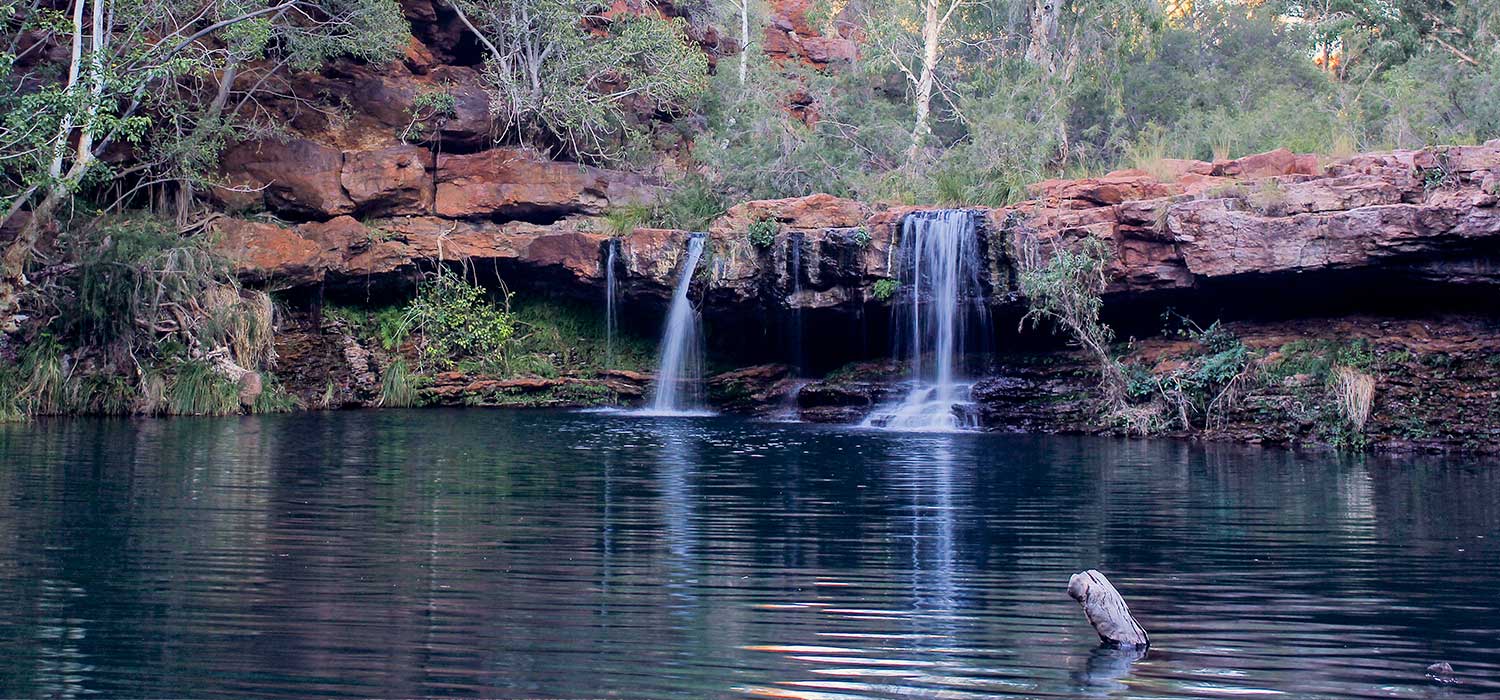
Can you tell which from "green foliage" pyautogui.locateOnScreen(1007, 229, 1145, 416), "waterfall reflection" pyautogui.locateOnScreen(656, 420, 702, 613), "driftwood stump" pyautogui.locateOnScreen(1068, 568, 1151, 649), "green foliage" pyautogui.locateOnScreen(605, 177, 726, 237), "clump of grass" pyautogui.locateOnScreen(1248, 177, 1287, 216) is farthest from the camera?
"green foliage" pyautogui.locateOnScreen(605, 177, 726, 237)

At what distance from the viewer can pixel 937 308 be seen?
76.8ft

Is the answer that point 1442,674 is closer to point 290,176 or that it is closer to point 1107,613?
point 1107,613

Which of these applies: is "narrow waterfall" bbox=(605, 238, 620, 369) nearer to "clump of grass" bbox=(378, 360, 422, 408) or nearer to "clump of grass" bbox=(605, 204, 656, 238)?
"clump of grass" bbox=(605, 204, 656, 238)

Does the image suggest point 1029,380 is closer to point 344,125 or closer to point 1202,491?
point 1202,491

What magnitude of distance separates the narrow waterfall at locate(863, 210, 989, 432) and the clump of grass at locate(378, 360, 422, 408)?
10.0 meters

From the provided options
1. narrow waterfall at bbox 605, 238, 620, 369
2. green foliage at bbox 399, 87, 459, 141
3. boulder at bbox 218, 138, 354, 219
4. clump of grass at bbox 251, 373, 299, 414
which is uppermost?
green foliage at bbox 399, 87, 459, 141

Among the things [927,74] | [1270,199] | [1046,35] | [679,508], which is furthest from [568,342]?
[679,508]

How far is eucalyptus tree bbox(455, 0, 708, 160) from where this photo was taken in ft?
94.3

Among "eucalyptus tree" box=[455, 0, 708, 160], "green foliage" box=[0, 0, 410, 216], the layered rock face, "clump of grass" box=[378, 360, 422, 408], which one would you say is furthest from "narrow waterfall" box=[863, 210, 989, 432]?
"green foliage" box=[0, 0, 410, 216]

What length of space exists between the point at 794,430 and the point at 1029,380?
431 centimetres

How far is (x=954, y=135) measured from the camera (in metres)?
34.3

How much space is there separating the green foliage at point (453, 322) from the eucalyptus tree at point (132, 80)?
16.4 ft

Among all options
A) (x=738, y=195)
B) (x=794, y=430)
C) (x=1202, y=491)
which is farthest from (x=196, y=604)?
(x=738, y=195)

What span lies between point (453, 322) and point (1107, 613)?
23.2m
